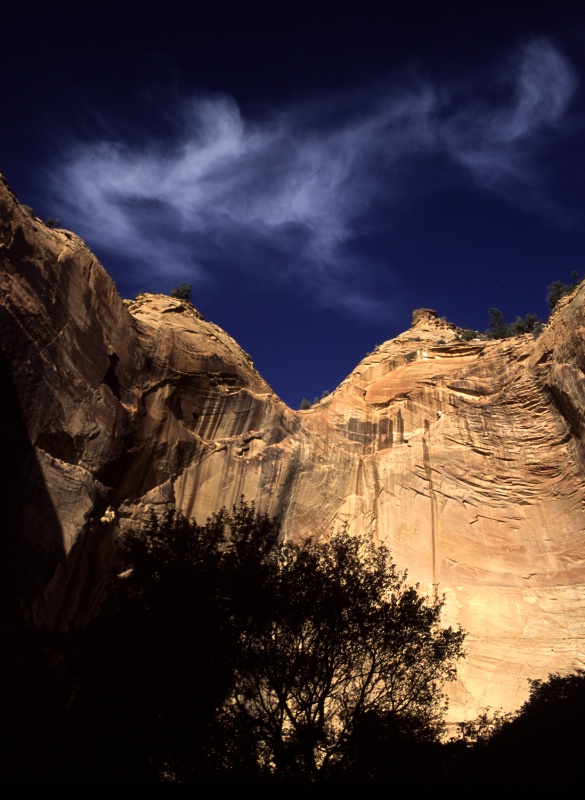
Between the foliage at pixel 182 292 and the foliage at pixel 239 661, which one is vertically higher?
the foliage at pixel 182 292

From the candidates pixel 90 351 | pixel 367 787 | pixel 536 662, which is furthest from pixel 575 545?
pixel 90 351

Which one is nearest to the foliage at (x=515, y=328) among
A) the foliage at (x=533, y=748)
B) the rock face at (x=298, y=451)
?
Answer: the rock face at (x=298, y=451)

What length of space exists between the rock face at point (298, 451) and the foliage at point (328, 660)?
718 centimetres

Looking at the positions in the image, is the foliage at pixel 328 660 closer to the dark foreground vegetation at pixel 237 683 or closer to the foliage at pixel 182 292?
the dark foreground vegetation at pixel 237 683

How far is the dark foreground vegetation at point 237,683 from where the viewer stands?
1292 centimetres

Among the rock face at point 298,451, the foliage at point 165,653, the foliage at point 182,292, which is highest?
the foliage at point 182,292

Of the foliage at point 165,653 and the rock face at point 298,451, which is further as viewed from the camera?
the rock face at point 298,451

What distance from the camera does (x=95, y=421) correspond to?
21.6 m

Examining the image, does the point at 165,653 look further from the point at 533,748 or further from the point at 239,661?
the point at 533,748

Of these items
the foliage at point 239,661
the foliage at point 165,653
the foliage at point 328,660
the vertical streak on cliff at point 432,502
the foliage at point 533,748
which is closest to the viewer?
the foliage at point 165,653

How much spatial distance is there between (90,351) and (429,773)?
55.6ft

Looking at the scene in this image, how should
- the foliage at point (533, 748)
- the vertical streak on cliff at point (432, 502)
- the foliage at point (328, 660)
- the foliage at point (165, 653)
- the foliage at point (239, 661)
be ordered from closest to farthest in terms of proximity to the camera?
1. the foliage at point (165, 653)
2. the foliage at point (239, 661)
3. the foliage at point (328, 660)
4. the foliage at point (533, 748)
5. the vertical streak on cliff at point (432, 502)

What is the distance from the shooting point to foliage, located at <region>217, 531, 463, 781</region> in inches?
562

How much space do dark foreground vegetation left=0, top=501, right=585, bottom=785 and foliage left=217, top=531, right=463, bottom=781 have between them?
1.8 inches
